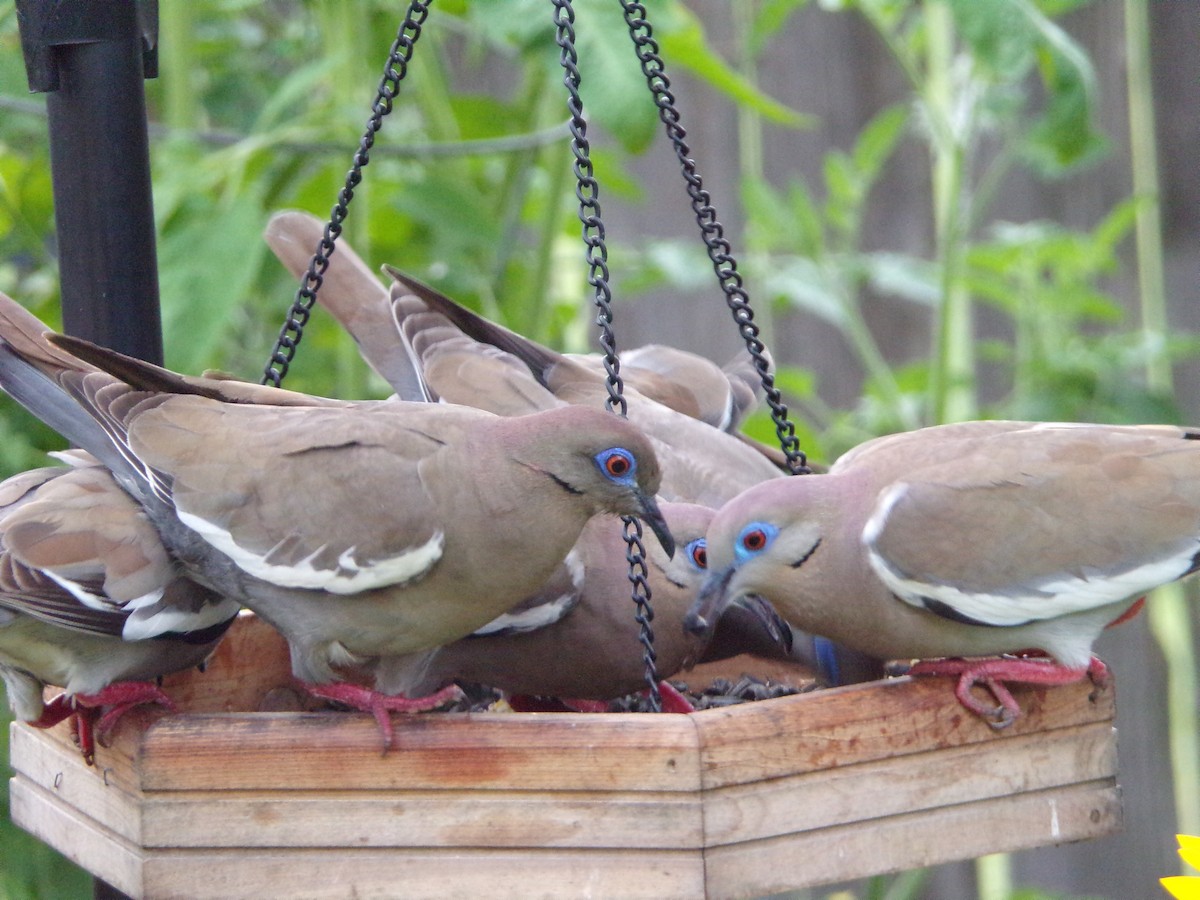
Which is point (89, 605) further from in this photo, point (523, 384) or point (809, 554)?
point (809, 554)

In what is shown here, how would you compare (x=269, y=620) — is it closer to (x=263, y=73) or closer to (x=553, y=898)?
(x=553, y=898)

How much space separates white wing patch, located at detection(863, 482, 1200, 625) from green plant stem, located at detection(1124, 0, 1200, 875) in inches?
66.8

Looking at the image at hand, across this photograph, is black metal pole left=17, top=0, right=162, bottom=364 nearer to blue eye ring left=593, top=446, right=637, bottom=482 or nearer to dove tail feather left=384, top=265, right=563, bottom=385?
dove tail feather left=384, top=265, right=563, bottom=385

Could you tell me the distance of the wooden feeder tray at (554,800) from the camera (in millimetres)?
1642

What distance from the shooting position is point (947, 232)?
10.5 feet

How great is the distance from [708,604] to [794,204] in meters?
1.80

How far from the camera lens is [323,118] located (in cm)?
298

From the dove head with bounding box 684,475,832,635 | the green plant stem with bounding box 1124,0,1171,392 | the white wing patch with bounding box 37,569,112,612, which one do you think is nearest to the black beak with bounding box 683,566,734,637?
the dove head with bounding box 684,475,832,635

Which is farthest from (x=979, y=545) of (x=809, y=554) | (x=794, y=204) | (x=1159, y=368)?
(x=1159, y=368)

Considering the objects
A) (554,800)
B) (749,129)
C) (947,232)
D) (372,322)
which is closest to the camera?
(554,800)

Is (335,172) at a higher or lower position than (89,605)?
higher

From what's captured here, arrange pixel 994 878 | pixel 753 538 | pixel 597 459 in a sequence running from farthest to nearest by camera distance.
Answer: pixel 994 878 → pixel 753 538 → pixel 597 459

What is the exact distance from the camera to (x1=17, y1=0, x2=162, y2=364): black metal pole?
1.97 meters

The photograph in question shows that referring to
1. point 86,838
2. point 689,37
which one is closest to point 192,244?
point 689,37
